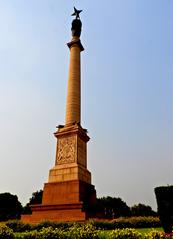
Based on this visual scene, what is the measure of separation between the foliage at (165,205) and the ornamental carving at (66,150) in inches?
333

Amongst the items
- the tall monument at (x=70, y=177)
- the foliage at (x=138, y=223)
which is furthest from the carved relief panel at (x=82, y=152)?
the foliage at (x=138, y=223)

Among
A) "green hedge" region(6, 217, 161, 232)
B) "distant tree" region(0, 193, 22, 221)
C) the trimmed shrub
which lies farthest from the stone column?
"distant tree" region(0, 193, 22, 221)

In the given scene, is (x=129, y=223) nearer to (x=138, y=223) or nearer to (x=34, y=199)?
(x=138, y=223)

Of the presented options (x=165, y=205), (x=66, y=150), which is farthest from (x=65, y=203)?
(x=165, y=205)

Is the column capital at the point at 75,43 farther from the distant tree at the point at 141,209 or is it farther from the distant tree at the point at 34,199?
the distant tree at the point at 141,209

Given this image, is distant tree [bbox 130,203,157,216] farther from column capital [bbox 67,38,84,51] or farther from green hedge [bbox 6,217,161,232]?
green hedge [bbox 6,217,161,232]

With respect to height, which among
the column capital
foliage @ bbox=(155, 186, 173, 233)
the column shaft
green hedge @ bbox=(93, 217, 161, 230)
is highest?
the column capital

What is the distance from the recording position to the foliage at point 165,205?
1020 cm

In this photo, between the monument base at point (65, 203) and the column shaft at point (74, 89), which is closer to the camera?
the monument base at point (65, 203)

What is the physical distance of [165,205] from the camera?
10.5 metres

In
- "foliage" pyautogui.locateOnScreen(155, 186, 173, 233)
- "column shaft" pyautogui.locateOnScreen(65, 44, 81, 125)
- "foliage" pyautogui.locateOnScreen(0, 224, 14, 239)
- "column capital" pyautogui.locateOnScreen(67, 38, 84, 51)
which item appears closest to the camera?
"foliage" pyautogui.locateOnScreen(0, 224, 14, 239)

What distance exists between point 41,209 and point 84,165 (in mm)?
4399

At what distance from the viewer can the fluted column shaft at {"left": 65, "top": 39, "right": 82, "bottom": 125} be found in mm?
20625

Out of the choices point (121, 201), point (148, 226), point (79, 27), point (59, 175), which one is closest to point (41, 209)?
point (59, 175)
